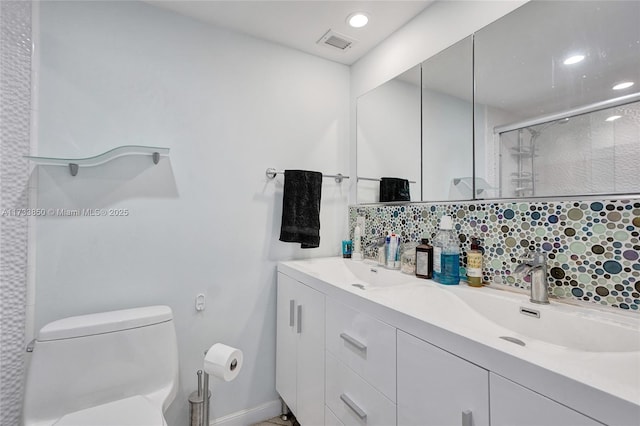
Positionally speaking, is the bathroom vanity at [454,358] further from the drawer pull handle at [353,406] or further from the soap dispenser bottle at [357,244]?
the soap dispenser bottle at [357,244]

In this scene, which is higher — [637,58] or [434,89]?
[434,89]

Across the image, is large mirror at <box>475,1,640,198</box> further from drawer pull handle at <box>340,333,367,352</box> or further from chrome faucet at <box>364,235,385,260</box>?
drawer pull handle at <box>340,333,367,352</box>

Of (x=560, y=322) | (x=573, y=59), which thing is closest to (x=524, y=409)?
(x=560, y=322)

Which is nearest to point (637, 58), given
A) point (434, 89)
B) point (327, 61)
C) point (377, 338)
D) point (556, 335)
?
point (434, 89)

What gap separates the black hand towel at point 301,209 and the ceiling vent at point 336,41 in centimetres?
78

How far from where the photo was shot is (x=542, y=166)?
1002mm

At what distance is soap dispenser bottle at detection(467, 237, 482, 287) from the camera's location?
1.13 metres

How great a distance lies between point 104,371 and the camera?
1152 mm

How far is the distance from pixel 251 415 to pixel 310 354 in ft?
2.13

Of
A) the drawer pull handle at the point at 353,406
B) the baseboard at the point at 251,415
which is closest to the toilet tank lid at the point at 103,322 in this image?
the baseboard at the point at 251,415

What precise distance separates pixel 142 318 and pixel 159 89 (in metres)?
1.08

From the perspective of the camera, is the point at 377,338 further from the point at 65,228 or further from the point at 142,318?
the point at 65,228

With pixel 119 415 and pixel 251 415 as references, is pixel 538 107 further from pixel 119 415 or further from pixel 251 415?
pixel 251 415

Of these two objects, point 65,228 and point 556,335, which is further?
point 65,228
